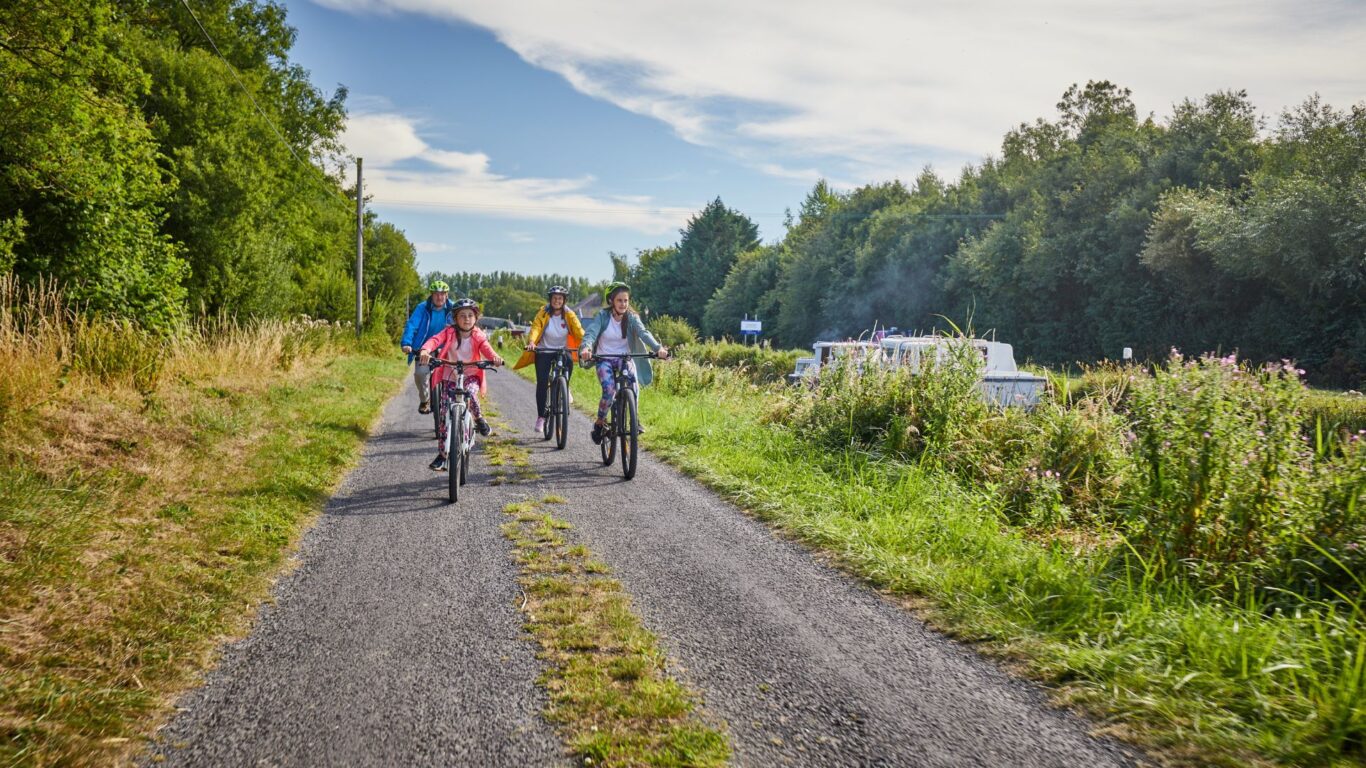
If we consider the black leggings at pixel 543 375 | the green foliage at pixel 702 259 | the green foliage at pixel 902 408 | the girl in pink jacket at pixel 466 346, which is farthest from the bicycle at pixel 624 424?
the green foliage at pixel 702 259

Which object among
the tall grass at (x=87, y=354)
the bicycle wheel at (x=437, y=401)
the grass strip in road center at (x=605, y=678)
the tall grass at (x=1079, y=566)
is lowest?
the grass strip in road center at (x=605, y=678)

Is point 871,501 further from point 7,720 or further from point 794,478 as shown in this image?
point 7,720

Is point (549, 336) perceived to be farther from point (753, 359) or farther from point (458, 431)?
point (753, 359)

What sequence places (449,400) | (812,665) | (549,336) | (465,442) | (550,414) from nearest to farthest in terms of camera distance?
(812,665), (465,442), (449,400), (550,414), (549,336)

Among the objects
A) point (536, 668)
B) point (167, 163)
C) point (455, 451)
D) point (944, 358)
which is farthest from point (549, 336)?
point (167, 163)

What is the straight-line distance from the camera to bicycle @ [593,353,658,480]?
29.1 ft

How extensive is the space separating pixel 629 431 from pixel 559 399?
2364mm

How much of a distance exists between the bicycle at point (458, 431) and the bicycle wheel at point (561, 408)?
2.12 meters

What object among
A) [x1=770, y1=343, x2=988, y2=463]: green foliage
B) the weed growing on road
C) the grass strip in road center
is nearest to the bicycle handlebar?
the weed growing on road

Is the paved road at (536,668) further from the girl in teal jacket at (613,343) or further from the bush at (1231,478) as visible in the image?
the girl in teal jacket at (613,343)

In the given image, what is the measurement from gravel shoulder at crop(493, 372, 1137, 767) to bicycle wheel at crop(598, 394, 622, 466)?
2.58 m

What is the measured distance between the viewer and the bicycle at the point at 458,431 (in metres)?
7.52

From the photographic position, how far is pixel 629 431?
896 cm

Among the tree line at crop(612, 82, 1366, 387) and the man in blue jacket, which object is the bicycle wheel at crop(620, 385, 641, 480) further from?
the tree line at crop(612, 82, 1366, 387)
